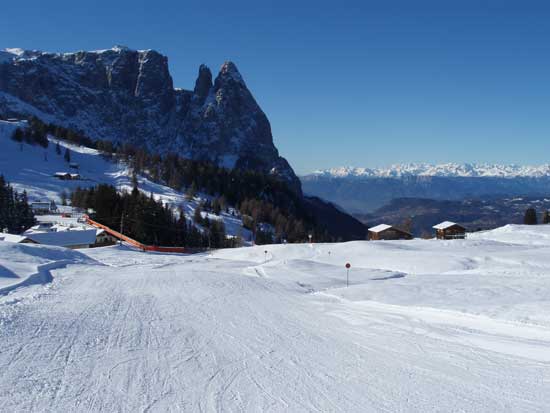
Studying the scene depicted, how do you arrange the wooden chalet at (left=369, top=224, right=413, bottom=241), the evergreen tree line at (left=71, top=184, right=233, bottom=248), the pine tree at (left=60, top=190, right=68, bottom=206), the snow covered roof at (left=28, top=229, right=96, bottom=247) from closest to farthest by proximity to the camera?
the snow covered roof at (left=28, top=229, right=96, bottom=247) < the evergreen tree line at (left=71, top=184, right=233, bottom=248) < the wooden chalet at (left=369, top=224, right=413, bottom=241) < the pine tree at (left=60, top=190, right=68, bottom=206)

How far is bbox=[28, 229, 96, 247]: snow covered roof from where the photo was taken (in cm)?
5388

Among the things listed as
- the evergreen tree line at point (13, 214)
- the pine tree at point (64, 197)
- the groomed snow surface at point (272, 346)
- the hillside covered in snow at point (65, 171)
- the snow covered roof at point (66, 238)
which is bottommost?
the groomed snow surface at point (272, 346)

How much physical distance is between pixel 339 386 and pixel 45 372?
18.3 ft

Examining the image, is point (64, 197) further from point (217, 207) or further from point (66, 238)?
point (66, 238)

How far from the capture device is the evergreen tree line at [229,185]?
133888mm

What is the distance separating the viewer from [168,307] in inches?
614

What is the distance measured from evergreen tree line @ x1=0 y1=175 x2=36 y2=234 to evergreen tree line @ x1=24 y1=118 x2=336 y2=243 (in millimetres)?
52617

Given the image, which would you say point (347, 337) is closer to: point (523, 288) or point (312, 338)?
point (312, 338)

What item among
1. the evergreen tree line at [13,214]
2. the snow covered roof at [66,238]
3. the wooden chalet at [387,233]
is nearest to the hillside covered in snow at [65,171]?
the evergreen tree line at [13,214]

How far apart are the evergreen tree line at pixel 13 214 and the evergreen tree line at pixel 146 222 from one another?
10.9 meters

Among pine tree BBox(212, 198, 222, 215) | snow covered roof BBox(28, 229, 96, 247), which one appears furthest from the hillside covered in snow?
snow covered roof BBox(28, 229, 96, 247)

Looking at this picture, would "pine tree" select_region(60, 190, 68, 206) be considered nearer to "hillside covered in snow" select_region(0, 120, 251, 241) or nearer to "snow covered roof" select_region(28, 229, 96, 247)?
"hillside covered in snow" select_region(0, 120, 251, 241)

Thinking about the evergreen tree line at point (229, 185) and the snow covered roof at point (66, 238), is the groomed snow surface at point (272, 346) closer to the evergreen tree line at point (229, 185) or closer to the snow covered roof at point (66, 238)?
the snow covered roof at point (66, 238)

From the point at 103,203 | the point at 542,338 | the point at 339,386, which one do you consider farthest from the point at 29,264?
the point at 103,203
